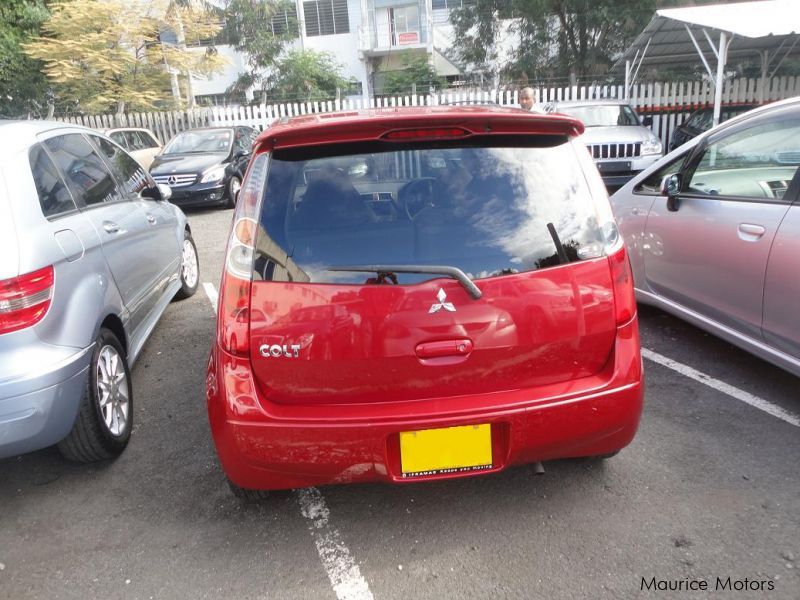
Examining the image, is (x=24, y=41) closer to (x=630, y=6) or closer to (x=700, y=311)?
(x=630, y=6)

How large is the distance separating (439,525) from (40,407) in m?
1.70

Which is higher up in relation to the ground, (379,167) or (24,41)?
(24,41)

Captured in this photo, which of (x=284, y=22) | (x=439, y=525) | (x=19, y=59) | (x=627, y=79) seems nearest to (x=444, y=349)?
(x=439, y=525)

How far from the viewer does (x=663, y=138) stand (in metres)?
15.2

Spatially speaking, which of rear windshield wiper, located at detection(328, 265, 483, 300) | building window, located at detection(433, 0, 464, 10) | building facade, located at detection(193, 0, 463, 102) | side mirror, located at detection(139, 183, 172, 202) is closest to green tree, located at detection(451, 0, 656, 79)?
building facade, located at detection(193, 0, 463, 102)

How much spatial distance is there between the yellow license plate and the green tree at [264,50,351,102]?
26.1m

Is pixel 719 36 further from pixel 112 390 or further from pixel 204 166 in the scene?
pixel 112 390

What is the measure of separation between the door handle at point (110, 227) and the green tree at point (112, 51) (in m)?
19.3

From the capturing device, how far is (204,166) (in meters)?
10.7

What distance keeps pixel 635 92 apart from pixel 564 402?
15825 mm

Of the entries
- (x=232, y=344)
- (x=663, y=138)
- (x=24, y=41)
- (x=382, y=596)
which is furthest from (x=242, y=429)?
(x=24, y=41)

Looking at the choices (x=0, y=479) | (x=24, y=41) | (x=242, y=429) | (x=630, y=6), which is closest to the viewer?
(x=242, y=429)

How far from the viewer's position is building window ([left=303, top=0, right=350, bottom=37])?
103ft

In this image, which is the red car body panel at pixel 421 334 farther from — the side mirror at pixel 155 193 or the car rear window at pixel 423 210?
the side mirror at pixel 155 193
